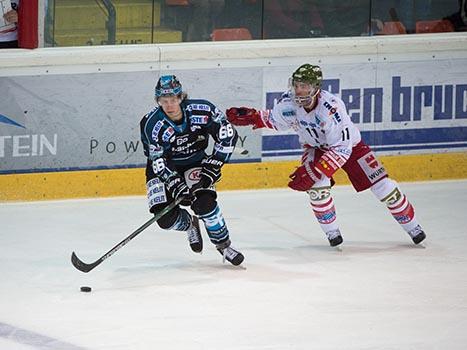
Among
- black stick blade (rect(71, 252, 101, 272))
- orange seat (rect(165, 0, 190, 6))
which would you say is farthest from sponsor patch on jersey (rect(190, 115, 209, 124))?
orange seat (rect(165, 0, 190, 6))

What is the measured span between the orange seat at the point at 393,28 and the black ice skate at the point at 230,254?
273 cm

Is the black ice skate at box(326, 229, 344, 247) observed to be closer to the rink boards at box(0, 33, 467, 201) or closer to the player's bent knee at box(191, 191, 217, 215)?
the player's bent knee at box(191, 191, 217, 215)

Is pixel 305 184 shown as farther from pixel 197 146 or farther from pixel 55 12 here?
pixel 55 12

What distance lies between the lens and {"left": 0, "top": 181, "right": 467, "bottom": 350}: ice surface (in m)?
5.46

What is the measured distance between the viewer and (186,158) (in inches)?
261

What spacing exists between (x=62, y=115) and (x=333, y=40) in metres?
1.79

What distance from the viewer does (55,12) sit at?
812 cm

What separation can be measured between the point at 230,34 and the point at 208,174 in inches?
86.0

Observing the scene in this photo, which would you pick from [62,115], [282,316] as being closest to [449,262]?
[282,316]

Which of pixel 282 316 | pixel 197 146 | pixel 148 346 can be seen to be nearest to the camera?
pixel 148 346

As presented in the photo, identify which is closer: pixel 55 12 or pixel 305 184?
pixel 305 184

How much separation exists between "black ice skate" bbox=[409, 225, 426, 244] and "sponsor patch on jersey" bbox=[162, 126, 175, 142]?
1450 mm

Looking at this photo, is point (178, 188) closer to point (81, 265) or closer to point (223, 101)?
point (81, 265)

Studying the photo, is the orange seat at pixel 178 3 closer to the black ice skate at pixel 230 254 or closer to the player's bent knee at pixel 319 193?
the player's bent knee at pixel 319 193
